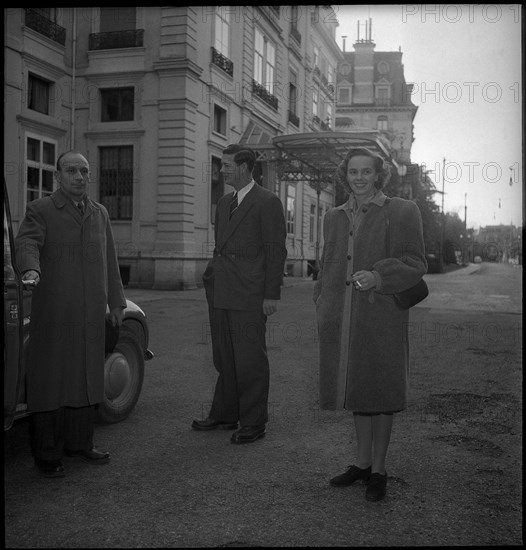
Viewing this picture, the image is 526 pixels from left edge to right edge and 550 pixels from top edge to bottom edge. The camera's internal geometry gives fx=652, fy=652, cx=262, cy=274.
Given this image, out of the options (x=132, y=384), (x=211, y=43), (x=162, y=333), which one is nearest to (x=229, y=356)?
(x=132, y=384)

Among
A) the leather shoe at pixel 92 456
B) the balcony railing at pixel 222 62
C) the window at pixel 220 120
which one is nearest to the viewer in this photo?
the leather shoe at pixel 92 456

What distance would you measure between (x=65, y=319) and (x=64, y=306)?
7cm

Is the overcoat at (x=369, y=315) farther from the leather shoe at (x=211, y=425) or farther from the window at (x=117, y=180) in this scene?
the window at (x=117, y=180)

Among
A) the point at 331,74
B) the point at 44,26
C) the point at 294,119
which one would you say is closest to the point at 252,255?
Answer: the point at 44,26

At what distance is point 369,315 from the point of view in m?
3.40

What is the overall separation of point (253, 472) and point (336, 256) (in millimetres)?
1341

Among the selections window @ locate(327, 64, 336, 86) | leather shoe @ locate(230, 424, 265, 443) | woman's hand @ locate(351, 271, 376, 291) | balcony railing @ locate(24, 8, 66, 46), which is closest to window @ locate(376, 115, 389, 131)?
window @ locate(327, 64, 336, 86)

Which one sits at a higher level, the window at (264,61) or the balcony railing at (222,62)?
the window at (264,61)

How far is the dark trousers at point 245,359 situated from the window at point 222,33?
17.0 metres

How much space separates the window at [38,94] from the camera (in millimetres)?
17188

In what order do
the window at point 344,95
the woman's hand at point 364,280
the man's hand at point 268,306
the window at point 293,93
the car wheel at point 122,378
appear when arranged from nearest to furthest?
1. the woman's hand at point 364,280
2. the man's hand at point 268,306
3. the car wheel at point 122,378
4. the window at point 293,93
5. the window at point 344,95

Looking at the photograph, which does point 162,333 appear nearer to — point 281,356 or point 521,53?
point 281,356

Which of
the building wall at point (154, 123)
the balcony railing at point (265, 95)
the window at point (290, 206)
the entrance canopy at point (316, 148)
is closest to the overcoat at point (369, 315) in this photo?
the entrance canopy at point (316, 148)

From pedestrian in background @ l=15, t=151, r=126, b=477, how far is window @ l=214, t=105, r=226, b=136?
17.6 m
